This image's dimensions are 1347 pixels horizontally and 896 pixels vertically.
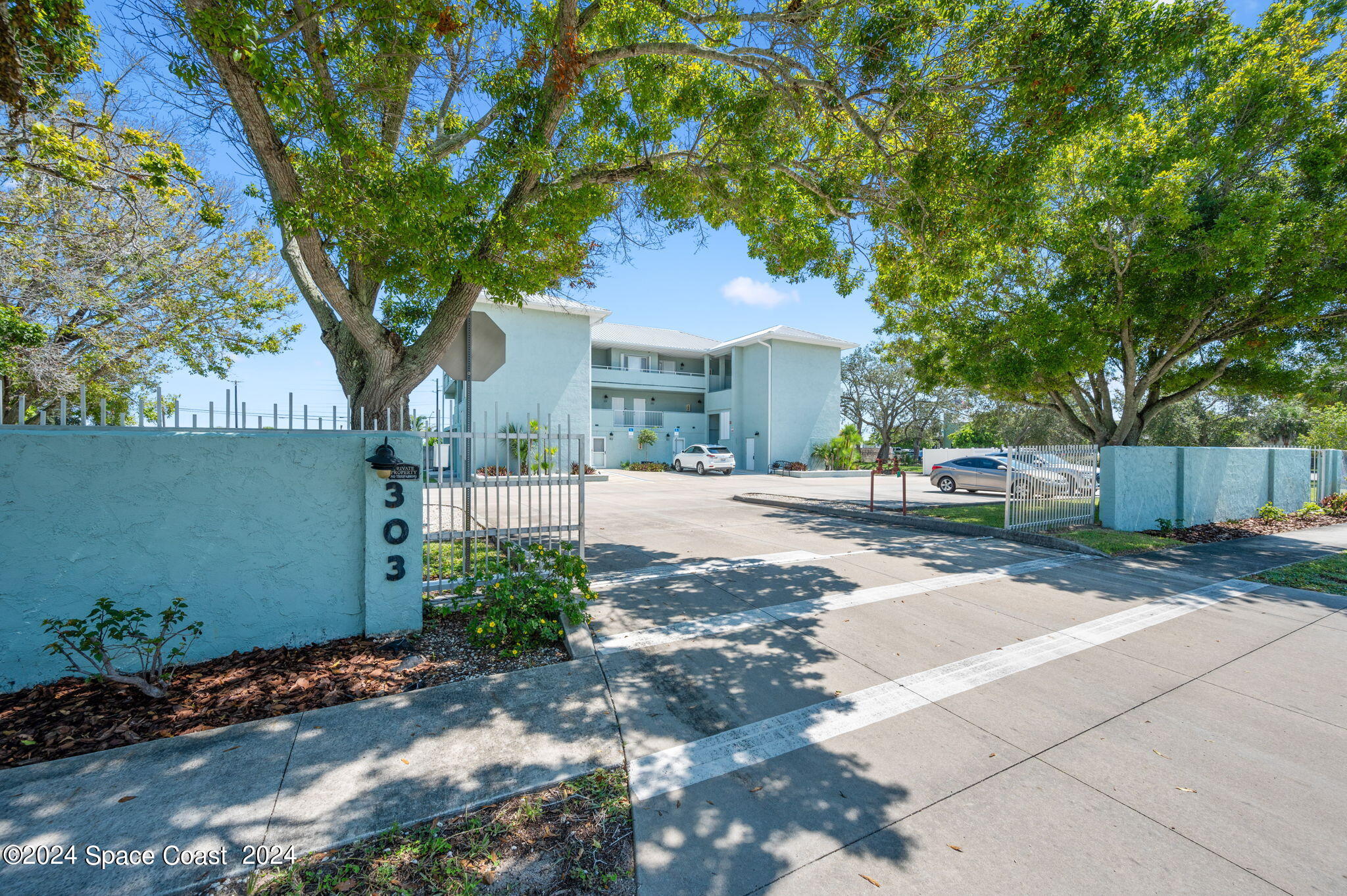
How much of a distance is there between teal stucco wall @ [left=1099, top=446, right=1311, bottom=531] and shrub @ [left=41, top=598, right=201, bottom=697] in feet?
44.2

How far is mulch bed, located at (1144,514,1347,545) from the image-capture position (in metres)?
10.6

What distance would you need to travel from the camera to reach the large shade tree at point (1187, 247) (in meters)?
9.19

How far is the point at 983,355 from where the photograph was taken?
41.2 feet

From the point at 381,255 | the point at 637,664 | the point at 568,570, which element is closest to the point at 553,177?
the point at 381,255

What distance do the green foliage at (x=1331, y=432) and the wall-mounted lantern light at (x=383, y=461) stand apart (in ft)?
95.9

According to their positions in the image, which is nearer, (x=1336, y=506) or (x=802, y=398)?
(x=1336, y=506)

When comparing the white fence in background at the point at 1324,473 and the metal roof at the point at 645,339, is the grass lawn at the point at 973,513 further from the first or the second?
the metal roof at the point at 645,339

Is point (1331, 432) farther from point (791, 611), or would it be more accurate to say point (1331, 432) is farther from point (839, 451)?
point (791, 611)

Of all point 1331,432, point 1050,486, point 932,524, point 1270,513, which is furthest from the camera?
point 1331,432

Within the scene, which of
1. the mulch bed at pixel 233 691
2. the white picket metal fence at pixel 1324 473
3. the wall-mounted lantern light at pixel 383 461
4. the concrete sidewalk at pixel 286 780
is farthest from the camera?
the white picket metal fence at pixel 1324 473

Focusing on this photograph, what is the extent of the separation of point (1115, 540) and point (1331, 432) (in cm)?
2009

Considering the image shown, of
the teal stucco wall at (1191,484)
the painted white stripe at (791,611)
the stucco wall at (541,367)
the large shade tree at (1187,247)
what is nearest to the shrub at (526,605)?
the painted white stripe at (791,611)

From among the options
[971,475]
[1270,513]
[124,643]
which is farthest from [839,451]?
[124,643]

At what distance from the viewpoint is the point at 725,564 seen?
309 inches
